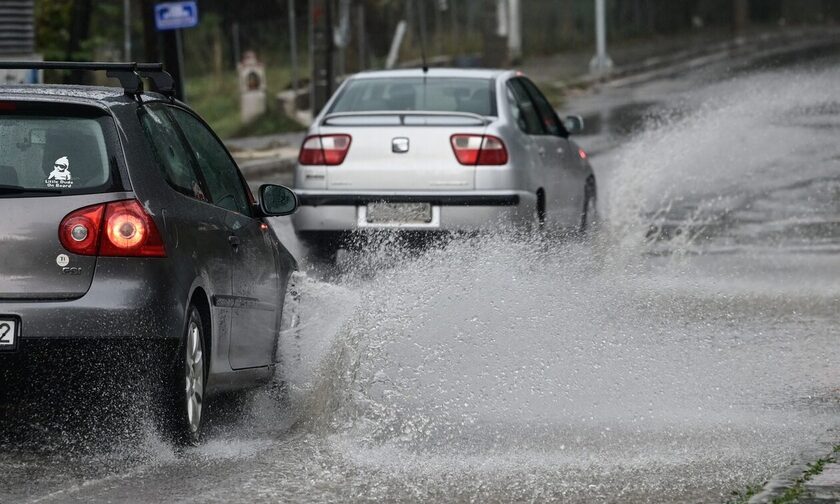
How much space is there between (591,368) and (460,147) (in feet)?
13.3

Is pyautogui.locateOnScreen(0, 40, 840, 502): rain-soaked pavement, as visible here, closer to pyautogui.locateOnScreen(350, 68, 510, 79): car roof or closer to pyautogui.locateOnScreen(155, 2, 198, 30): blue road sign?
pyautogui.locateOnScreen(350, 68, 510, 79): car roof

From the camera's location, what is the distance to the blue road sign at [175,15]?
23859 mm

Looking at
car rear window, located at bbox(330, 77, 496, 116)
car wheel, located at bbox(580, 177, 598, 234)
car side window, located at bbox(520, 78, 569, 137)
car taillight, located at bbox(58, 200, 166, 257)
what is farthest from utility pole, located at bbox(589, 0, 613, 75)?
car taillight, located at bbox(58, 200, 166, 257)

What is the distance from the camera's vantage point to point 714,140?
75.7 ft

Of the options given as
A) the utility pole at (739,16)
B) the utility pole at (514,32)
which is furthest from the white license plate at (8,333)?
the utility pole at (739,16)

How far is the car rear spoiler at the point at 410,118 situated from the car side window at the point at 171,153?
4.68m

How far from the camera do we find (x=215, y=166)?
7.85 meters

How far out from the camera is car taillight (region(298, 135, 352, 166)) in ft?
39.7

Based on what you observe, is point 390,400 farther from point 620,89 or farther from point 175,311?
point 620,89

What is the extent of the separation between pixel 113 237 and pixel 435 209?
18.3ft

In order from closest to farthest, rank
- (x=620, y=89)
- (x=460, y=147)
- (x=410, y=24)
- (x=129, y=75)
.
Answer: (x=129, y=75)
(x=460, y=147)
(x=620, y=89)
(x=410, y=24)

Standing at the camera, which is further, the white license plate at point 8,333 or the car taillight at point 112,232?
the car taillight at point 112,232

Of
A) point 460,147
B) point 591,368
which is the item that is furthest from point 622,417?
point 460,147

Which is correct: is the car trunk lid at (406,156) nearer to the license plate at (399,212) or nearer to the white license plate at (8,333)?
the license plate at (399,212)
